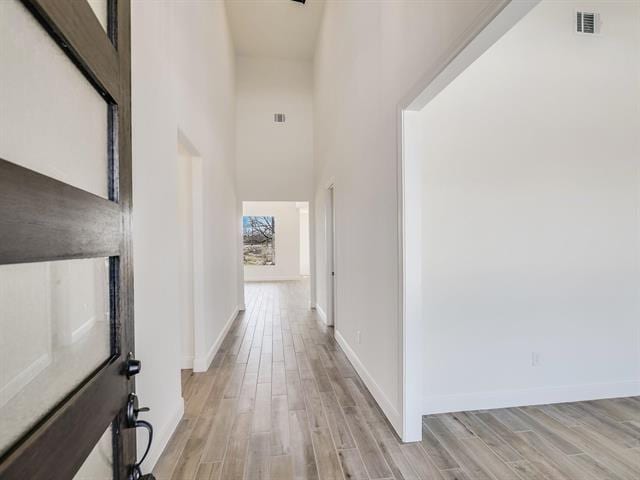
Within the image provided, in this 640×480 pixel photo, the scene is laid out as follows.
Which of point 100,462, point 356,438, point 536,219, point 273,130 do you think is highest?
point 273,130

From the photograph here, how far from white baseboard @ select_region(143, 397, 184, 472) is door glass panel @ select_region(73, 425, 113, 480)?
1.12 metres

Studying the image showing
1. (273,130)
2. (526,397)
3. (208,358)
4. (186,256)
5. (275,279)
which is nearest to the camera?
(526,397)

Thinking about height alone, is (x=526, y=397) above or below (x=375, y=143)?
below

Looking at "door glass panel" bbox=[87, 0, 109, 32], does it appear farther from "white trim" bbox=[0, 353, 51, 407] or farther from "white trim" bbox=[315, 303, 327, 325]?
"white trim" bbox=[315, 303, 327, 325]

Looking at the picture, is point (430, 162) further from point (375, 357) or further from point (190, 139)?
point (190, 139)

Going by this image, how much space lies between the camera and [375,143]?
2703 mm

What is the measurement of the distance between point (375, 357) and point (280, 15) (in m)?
5.58

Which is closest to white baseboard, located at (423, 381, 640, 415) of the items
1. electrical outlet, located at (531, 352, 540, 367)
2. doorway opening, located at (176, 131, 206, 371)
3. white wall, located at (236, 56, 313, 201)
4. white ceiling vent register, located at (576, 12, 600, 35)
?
electrical outlet, located at (531, 352, 540, 367)

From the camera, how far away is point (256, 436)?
7.23 feet

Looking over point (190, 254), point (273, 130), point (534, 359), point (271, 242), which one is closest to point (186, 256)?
point (190, 254)

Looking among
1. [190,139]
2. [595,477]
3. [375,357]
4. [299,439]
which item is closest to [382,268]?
[375,357]

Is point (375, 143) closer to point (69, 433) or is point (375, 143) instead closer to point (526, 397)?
point (526, 397)

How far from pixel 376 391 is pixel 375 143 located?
83.2 inches

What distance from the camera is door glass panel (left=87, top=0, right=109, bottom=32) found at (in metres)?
0.75
